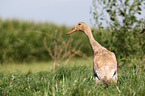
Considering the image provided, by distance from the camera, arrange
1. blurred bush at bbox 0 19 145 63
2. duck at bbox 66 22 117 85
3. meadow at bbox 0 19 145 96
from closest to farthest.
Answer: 1. meadow at bbox 0 19 145 96
2. duck at bbox 66 22 117 85
3. blurred bush at bbox 0 19 145 63

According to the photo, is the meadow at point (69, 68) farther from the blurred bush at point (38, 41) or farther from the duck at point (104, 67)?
the duck at point (104, 67)

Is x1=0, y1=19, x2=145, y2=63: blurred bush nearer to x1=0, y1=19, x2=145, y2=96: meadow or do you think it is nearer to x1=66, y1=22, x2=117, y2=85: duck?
x1=0, y1=19, x2=145, y2=96: meadow

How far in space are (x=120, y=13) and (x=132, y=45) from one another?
3.63 feet

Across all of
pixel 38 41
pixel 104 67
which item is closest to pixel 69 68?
pixel 104 67

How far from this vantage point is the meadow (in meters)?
3.32

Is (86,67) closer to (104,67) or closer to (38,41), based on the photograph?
(104,67)

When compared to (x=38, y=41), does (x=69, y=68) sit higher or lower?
lower

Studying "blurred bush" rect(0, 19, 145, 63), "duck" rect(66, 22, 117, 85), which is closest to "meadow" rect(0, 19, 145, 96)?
"blurred bush" rect(0, 19, 145, 63)

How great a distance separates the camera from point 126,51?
592 centimetres

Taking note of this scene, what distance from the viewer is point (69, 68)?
5047mm

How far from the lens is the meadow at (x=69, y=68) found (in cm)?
332

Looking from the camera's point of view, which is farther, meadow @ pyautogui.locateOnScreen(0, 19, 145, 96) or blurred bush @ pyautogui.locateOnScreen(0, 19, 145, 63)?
blurred bush @ pyautogui.locateOnScreen(0, 19, 145, 63)

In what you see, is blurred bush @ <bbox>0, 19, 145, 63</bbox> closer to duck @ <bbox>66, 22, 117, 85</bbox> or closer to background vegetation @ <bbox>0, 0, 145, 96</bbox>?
background vegetation @ <bbox>0, 0, 145, 96</bbox>

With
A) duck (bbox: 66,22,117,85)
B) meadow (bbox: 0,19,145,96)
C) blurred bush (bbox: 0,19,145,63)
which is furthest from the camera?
blurred bush (bbox: 0,19,145,63)
